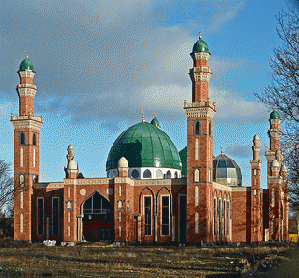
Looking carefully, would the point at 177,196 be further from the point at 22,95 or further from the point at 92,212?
the point at 22,95

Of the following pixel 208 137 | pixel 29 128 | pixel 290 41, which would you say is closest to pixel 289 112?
pixel 290 41

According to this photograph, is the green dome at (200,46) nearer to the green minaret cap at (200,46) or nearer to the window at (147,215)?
the green minaret cap at (200,46)

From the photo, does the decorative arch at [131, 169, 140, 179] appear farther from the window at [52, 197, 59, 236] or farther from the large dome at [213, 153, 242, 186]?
the large dome at [213, 153, 242, 186]

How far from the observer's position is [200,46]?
56.2 m

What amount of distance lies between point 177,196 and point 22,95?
18.9 metres

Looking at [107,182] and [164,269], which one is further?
[107,182]

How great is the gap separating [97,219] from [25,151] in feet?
32.8

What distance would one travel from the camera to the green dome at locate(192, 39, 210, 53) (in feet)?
184

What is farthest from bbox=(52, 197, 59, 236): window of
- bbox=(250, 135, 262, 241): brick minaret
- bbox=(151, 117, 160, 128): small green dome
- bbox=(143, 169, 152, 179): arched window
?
bbox=(151, 117, 160, 128): small green dome

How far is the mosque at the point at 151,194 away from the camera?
5519 cm

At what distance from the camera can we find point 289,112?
22016 millimetres

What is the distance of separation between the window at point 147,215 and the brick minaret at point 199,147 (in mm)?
4665

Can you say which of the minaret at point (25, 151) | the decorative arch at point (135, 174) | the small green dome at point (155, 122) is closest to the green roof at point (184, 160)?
the small green dome at point (155, 122)

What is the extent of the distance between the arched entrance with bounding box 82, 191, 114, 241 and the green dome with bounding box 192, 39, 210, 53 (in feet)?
55.2
